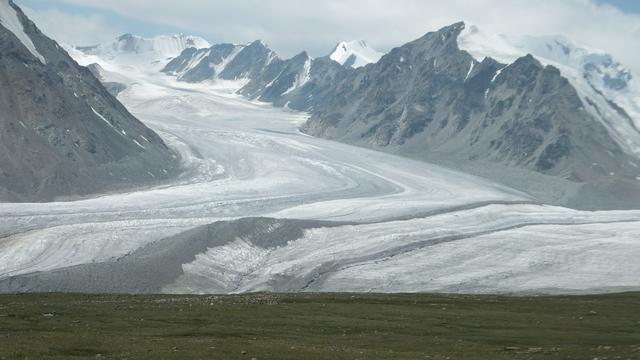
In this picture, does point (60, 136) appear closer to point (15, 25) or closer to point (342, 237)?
point (15, 25)

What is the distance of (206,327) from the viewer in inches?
1639

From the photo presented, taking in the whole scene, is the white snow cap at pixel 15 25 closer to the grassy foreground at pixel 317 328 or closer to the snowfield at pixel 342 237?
the snowfield at pixel 342 237

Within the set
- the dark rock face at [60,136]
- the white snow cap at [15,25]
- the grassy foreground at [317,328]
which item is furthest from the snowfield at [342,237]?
the white snow cap at [15,25]

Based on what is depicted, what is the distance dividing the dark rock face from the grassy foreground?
224 ft

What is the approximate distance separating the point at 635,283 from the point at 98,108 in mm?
107599

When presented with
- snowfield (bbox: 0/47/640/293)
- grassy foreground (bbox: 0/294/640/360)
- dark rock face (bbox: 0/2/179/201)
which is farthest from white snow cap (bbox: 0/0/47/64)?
grassy foreground (bbox: 0/294/640/360)

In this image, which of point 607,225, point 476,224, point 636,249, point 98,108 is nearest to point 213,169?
point 98,108

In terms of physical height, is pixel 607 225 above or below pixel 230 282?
above

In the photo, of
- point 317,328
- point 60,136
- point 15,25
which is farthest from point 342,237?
point 15,25

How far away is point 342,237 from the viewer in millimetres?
95312

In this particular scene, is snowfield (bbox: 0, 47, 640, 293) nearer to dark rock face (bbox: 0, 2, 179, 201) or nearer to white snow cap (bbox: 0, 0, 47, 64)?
dark rock face (bbox: 0, 2, 179, 201)

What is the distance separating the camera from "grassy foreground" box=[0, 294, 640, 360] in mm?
33781

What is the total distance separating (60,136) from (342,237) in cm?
6176

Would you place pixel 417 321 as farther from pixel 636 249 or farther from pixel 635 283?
pixel 636 249
